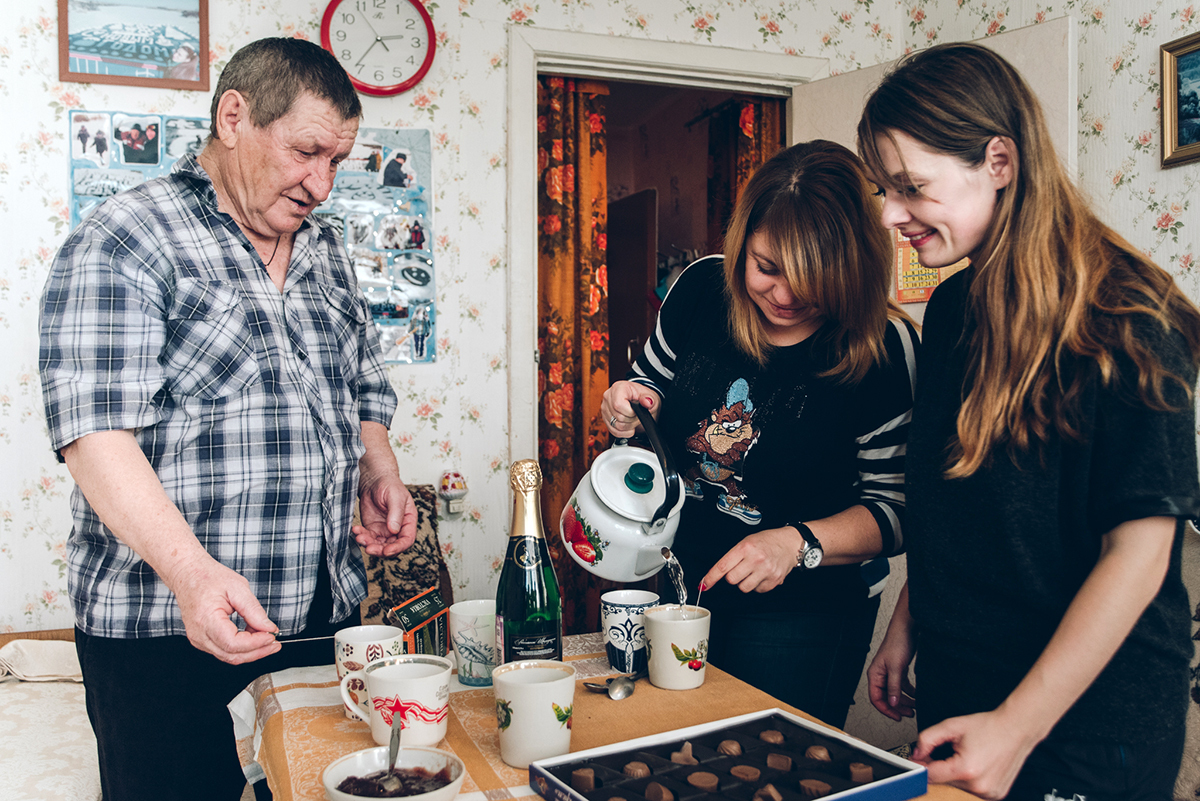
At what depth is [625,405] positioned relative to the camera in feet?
4.27

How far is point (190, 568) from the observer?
0.91 m

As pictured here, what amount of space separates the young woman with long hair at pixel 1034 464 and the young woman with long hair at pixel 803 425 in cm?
22

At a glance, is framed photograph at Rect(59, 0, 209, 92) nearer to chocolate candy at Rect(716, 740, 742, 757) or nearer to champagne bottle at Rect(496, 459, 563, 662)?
champagne bottle at Rect(496, 459, 563, 662)

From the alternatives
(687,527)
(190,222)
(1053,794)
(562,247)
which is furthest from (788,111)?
(1053,794)

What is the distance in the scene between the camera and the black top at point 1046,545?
30.3 inches

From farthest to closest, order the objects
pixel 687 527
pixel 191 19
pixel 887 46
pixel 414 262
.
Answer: pixel 887 46 → pixel 414 262 → pixel 191 19 → pixel 687 527

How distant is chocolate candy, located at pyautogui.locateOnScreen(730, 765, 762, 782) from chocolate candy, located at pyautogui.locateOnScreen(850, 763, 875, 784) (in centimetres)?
8

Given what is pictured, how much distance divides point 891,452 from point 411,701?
29.1 inches

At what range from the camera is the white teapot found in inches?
41.8

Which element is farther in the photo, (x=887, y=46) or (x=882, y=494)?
(x=887, y=46)

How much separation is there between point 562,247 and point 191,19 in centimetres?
148

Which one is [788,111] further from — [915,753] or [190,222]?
[915,753]

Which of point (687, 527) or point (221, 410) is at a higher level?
point (221, 410)

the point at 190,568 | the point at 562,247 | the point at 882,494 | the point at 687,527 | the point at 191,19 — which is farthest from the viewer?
the point at 562,247
